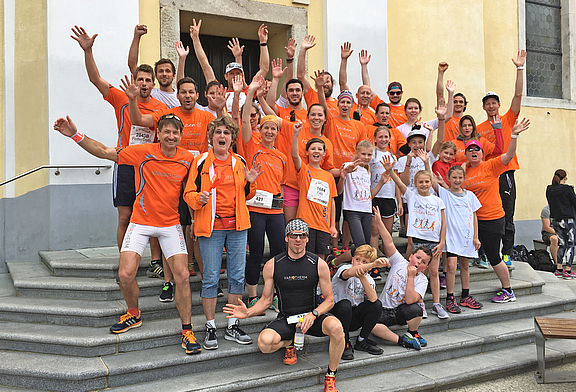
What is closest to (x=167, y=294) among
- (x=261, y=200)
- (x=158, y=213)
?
(x=158, y=213)

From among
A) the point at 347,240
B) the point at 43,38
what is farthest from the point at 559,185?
the point at 43,38

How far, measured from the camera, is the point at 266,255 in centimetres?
650

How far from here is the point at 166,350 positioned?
4574 millimetres

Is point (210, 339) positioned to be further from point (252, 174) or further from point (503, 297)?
point (503, 297)

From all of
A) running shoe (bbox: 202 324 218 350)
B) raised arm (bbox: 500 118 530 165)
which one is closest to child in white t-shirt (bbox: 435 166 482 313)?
raised arm (bbox: 500 118 530 165)

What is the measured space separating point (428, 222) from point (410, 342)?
148cm

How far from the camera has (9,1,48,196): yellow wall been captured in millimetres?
7199

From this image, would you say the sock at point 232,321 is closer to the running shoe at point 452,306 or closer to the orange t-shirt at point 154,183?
the orange t-shirt at point 154,183

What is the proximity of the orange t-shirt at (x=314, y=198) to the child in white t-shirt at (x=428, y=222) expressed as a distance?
0.85 m

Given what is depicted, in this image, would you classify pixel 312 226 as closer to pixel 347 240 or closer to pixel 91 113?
pixel 347 240

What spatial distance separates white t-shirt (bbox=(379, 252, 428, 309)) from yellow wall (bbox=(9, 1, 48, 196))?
5046 millimetres

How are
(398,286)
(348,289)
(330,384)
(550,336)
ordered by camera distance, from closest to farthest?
(330,384) → (550,336) → (348,289) → (398,286)

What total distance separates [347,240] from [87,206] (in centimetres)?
381

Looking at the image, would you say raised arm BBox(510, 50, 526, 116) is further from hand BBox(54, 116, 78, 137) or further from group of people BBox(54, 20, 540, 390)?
hand BBox(54, 116, 78, 137)
